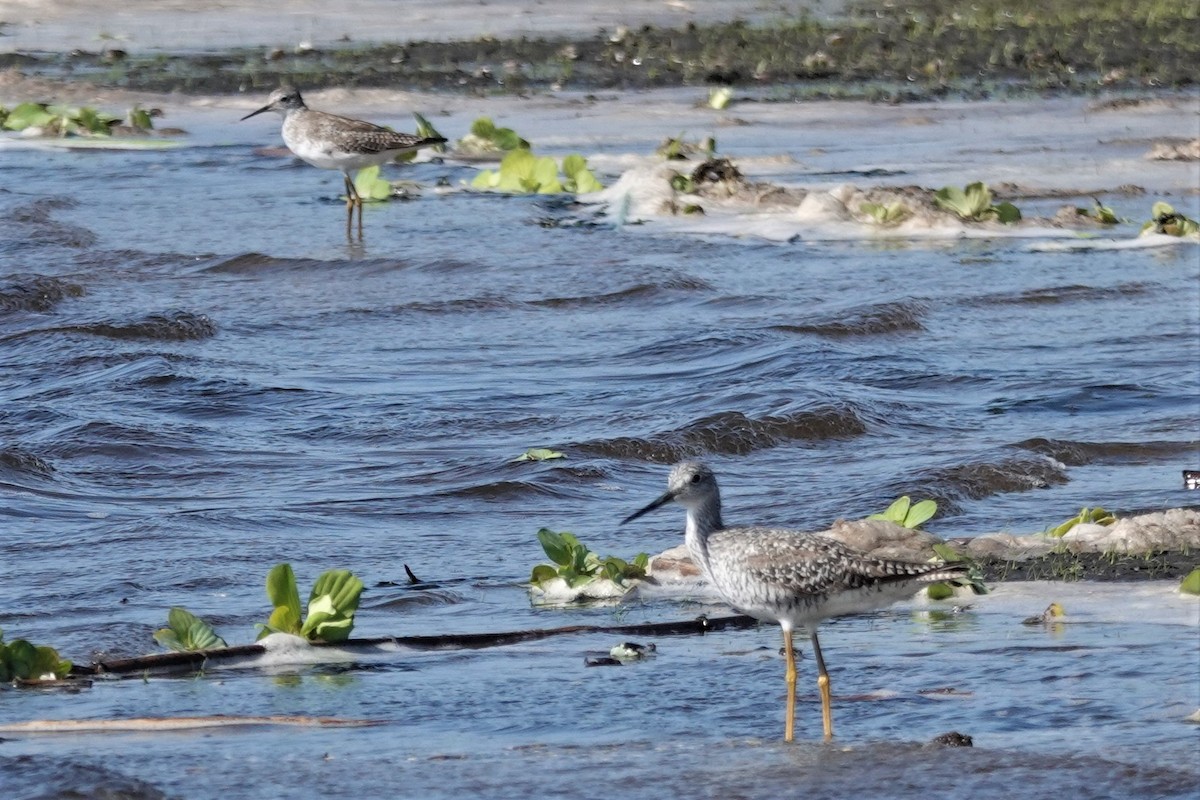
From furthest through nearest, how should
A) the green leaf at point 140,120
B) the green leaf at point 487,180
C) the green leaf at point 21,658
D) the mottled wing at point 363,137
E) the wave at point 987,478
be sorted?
the green leaf at point 140,120 < the green leaf at point 487,180 < the mottled wing at point 363,137 < the wave at point 987,478 < the green leaf at point 21,658

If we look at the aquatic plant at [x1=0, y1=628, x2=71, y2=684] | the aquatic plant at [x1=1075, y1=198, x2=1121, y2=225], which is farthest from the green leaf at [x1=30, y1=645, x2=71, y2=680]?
the aquatic plant at [x1=1075, y1=198, x2=1121, y2=225]

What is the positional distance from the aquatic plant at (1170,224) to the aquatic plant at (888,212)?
1.51 m

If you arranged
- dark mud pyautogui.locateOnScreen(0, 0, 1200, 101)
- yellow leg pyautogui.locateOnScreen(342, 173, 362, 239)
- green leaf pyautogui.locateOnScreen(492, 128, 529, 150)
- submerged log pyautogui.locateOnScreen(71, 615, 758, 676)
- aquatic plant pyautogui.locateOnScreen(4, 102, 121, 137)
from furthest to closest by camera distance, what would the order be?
dark mud pyautogui.locateOnScreen(0, 0, 1200, 101) → aquatic plant pyautogui.locateOnScreen(4, 102, 121, 137) → green leaf pyautogui.locateOnScreen(492, 128, 529, 150) → yellow leg pyautogui.locateOnScreen(342, 173, 362, 239) → submerged log pyautogui.locateOnScreen(71, 615, 758, 676)

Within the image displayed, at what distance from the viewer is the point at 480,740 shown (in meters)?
4.77

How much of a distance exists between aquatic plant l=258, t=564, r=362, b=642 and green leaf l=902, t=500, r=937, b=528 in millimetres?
1943

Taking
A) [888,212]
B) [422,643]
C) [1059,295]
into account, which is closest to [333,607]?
[422,643]

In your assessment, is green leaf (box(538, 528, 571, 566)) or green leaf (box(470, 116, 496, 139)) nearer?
green leaf (box(538, 528, 571, 566))

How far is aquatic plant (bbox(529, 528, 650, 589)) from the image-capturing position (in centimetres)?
602

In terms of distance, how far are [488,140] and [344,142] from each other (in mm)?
2011

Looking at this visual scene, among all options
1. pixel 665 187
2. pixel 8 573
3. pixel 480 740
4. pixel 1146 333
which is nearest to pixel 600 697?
pixel 480 740

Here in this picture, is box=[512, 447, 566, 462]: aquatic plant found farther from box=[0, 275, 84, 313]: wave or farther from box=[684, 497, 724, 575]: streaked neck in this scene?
box=[0, 275, 84, 313]: wave

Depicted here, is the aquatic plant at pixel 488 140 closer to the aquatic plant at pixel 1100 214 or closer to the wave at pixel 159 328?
the aquatic plant at pixel 1100 214

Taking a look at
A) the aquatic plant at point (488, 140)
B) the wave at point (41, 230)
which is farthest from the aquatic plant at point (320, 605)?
the aquatic plant at point (488, 140)

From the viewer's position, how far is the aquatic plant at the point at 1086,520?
254 inches
